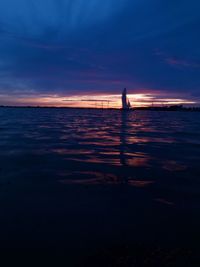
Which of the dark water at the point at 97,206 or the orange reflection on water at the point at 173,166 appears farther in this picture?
the orange reflection on water at the point at 173,166

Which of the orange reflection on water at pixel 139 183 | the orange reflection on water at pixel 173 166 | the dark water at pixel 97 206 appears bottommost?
the orange reflection on water at pixel 173 166

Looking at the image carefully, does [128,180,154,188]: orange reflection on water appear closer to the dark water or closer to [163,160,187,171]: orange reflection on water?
the dark water

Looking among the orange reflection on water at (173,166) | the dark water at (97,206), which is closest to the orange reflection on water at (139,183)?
the dark water at (97,206)

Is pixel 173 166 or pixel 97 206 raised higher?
pixel 97 206

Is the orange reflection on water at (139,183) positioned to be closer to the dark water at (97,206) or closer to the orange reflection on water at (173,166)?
the dark water at (97,206)

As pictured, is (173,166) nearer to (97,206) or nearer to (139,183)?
(139,183)

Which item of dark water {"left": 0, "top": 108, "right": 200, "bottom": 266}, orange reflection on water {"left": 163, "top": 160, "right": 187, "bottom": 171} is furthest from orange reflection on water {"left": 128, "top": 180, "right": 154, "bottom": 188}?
orange reflection on water {"left": 163, "top": 160, "right": 187, "bottom": 171}

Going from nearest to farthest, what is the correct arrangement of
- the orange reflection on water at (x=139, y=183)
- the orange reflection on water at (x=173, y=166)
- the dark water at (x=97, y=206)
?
the dark water at (x=97, y=206)
the orange reflection on water at (x=139, y=183)
the orange reflection on water at (x=173, y=166)

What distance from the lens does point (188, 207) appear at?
753cm

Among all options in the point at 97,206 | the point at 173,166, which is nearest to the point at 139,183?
the point at 97,206


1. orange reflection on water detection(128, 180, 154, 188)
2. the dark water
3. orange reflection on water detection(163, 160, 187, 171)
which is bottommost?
orange reflection on water detection(163, 160, 187, 171)

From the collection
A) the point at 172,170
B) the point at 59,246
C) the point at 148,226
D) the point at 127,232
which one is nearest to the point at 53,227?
the point at 59,246

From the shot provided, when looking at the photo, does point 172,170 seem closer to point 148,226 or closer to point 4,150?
point 148,226

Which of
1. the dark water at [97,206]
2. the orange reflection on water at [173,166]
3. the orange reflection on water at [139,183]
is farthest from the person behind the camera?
the orange reflection on water at [173,166]
